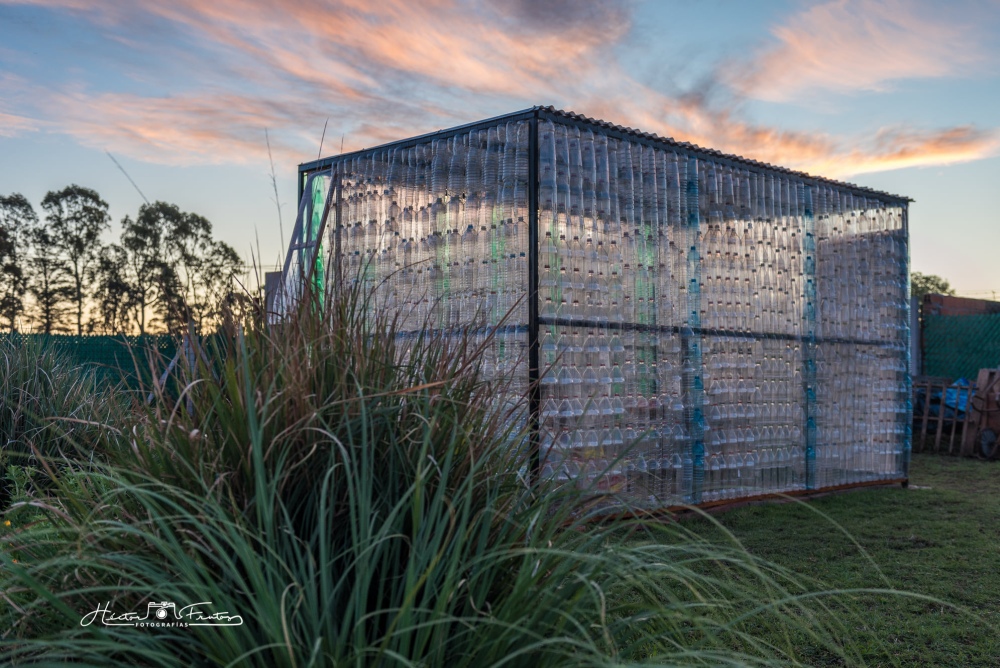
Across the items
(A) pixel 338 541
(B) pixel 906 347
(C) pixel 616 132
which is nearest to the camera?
(A) pixel 338 541

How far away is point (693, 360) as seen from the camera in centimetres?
710

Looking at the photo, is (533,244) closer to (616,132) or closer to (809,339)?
(616,132)

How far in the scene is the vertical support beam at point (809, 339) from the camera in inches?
321

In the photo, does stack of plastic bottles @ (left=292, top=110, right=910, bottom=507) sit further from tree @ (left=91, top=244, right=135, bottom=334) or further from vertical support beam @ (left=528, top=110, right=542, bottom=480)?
tree @ (left=91, top=244, right=135, bottom=334)

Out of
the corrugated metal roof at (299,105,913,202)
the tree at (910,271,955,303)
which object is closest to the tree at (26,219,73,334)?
the corrugated metal roof at (299,105,913,202)

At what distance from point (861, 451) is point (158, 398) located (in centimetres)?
819

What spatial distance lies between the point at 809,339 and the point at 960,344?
26.3 ft

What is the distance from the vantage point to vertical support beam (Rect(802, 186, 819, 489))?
26.8ft

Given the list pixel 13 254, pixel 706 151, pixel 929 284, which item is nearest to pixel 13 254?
pixel 13 254

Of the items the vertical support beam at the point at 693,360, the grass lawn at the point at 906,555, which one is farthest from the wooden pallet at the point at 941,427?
the vertical support beam at the point at 693,360

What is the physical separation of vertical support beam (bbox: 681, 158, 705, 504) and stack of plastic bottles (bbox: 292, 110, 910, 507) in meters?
0.02

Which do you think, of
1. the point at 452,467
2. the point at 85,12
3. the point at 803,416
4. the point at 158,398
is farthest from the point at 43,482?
the point at 803,416

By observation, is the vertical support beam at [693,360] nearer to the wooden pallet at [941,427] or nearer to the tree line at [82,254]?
the wooden pallet at [941,427]

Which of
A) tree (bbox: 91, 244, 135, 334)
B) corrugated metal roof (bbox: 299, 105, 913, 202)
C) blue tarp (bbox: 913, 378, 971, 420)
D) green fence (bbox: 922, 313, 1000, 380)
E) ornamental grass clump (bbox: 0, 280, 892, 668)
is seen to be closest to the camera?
ornamental grass clump (bbox: 0, 280, 892, 668)
